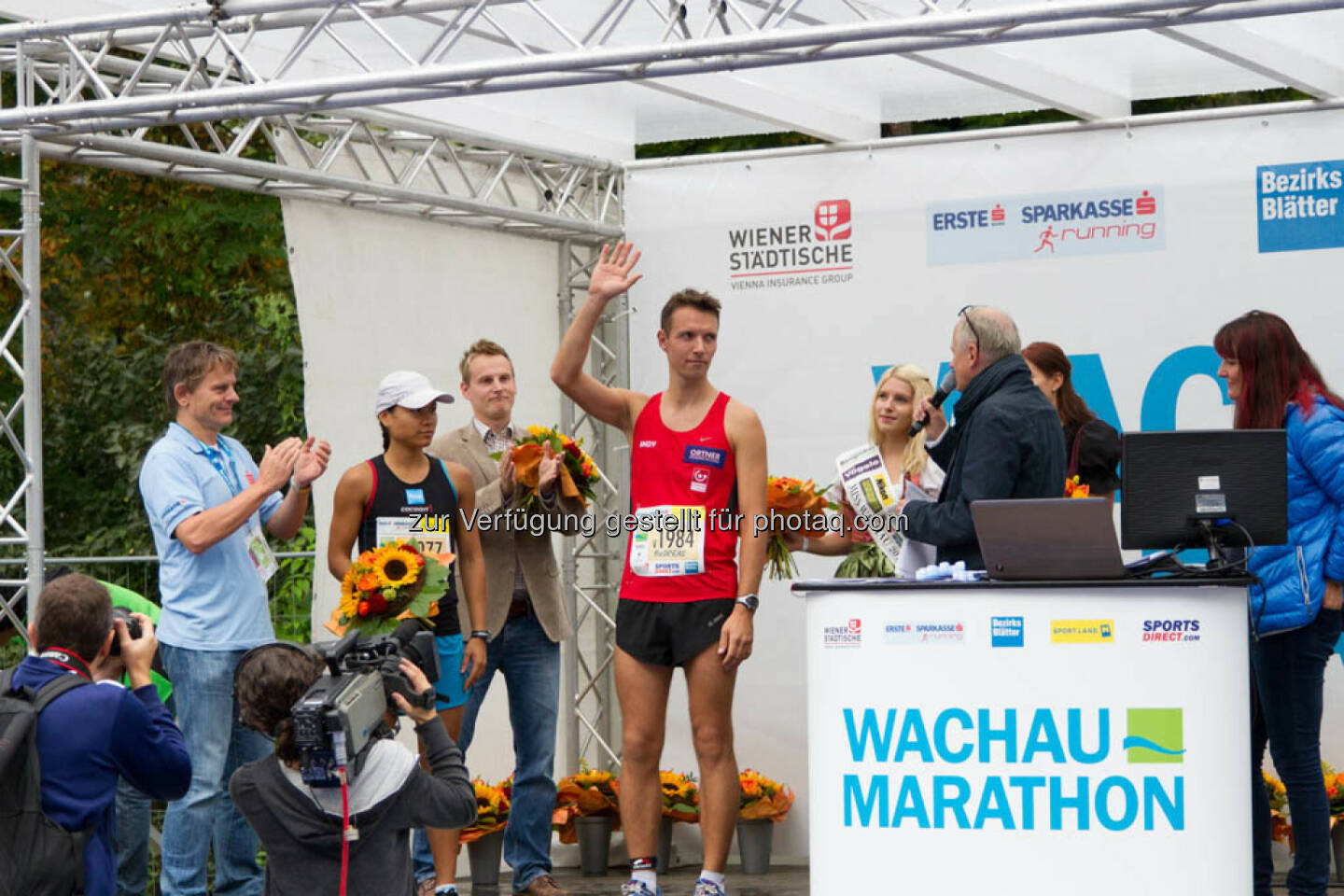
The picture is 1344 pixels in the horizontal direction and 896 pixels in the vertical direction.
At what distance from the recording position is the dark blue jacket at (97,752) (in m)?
3.92

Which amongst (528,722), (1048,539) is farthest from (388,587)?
(1048,539)

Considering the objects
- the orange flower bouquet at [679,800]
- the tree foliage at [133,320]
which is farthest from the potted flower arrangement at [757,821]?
the tree foliage at [133,320]

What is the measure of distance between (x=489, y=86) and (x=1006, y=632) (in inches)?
97.0

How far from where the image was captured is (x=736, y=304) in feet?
24.6

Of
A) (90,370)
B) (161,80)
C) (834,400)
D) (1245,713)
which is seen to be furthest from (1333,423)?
(90,370)

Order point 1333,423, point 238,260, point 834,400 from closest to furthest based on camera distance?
point 1333,423, point 834,400, point 238,260

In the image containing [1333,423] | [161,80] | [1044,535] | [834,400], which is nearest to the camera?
[1044,535]

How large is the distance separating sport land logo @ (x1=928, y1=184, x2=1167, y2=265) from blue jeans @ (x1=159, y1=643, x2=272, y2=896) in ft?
11.5

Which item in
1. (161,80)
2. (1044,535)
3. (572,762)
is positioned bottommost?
(572,762)

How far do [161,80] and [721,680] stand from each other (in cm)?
319

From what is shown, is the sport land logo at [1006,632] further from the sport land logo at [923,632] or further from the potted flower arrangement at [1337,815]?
the potted flower arrangement at [1337,815]

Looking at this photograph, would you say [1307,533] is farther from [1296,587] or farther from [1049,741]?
[1049,741]

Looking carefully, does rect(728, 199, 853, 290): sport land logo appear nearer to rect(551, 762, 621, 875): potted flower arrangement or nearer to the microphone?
rect(551, 762, 621, 875): potted flower arrangement

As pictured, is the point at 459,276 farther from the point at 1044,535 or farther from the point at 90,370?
the point at 90,370
